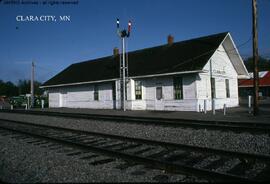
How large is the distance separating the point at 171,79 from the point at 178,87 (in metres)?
1.03

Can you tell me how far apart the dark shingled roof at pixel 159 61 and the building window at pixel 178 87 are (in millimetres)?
1018

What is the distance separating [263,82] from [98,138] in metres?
46.0

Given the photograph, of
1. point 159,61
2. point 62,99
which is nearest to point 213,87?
point 159,61

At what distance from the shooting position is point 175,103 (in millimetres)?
23297

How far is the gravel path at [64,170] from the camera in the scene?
5641 mm

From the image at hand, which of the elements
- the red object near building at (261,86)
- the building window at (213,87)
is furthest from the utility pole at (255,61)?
the red object near building at (261,86)

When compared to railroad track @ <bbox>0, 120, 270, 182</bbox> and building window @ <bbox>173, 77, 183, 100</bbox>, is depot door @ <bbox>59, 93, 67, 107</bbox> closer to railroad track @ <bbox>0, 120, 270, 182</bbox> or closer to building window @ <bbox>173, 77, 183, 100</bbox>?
building window @ <bbox>173, 77, 183, 100</bbox>

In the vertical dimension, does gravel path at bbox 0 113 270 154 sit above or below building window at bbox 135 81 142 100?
below

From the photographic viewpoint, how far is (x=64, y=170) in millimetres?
6332

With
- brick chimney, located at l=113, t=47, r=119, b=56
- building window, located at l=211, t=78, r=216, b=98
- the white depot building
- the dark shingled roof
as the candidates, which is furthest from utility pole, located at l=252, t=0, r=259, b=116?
brick chimney, located at l=113, t=47, r=119, b=56

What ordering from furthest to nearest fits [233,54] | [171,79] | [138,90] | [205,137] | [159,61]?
[159,61] → [233,54] → [138,90] → [171,79] → [205,137]

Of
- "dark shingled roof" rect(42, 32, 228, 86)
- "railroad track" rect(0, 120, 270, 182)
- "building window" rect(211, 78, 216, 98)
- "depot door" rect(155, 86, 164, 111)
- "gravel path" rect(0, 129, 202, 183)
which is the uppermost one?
"dark shingled roof" rect(42, 32, 228, 86)

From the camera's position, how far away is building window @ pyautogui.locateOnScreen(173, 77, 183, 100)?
23.0 metres

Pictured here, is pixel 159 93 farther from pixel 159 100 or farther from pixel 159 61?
pixel 159 61
